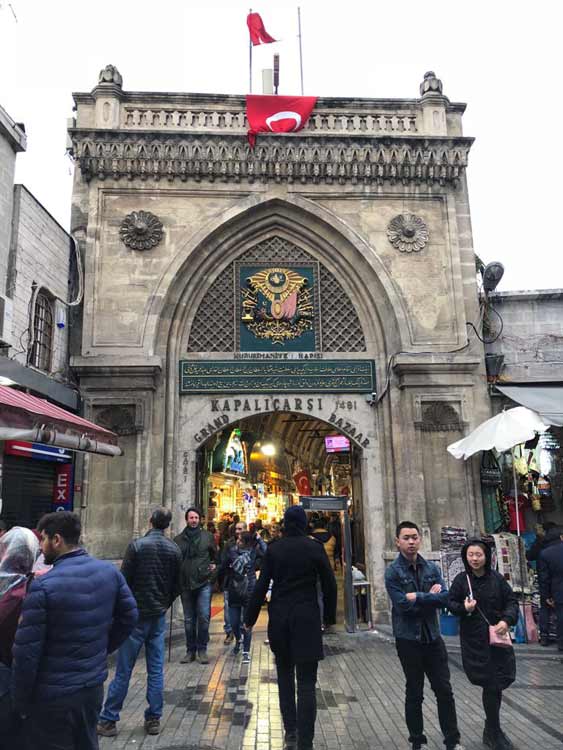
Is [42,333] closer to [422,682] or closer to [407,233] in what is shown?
[407,233]

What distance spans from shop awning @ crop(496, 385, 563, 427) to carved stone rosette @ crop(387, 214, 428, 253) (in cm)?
325

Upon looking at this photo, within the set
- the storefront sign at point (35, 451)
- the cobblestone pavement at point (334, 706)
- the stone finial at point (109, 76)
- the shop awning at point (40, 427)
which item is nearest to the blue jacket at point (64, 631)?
the cobblestone pavement at point (334, 706)

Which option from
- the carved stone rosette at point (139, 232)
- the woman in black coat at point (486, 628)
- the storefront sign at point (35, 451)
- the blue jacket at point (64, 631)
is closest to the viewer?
the blue jacket at point (64, 631)

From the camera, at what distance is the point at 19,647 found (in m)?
2.92

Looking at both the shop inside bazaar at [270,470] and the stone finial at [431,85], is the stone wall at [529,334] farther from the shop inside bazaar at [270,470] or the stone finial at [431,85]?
the stone finial at [431,85]

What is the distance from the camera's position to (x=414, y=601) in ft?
14.8

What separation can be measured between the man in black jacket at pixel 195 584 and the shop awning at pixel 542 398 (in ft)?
18.5

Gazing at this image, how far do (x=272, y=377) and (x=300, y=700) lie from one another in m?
7.54

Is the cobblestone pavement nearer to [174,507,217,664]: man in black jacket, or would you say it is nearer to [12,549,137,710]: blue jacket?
[174,507,217,664]: man in black jacket

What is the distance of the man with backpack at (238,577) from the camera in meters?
7.99

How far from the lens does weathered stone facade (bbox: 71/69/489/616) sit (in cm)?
1085

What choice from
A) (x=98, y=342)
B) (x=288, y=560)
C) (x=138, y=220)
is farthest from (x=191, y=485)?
(x=288, y=560)

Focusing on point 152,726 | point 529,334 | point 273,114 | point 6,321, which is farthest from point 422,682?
point 273,114

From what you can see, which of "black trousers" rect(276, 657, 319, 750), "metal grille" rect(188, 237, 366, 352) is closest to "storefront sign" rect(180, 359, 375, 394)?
"metal grille" rect(188, 237, 366, 352)
